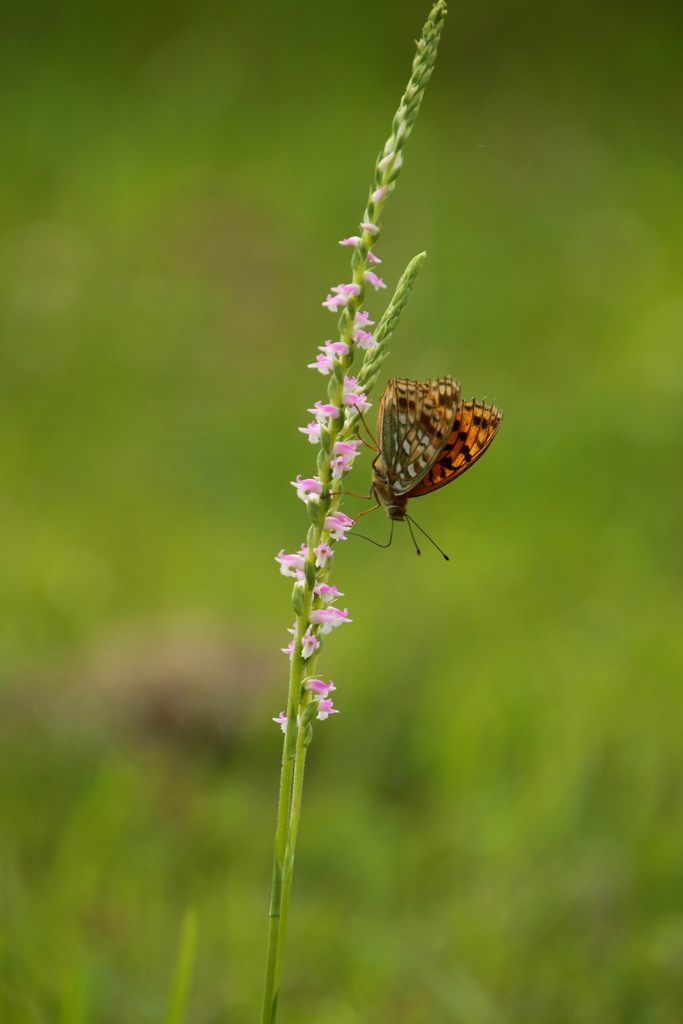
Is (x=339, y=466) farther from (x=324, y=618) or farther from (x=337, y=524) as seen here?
(x=324, y=618)

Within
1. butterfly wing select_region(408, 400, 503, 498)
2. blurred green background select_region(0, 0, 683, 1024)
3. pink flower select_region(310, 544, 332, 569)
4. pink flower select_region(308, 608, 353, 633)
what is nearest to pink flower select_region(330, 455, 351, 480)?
pink flower select_region(310, 544, 332, 569)

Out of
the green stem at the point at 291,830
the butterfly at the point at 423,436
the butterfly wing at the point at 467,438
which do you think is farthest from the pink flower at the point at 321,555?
the butterfly wing at the point at 467,438

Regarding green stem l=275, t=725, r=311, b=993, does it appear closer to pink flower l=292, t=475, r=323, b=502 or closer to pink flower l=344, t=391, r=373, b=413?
pink flower l=292, t=475, r=323, b=502

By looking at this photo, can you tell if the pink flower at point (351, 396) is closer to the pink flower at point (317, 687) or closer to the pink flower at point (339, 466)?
the pink flower at point (339, 466)

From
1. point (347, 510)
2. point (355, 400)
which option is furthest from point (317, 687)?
point (347, 510)

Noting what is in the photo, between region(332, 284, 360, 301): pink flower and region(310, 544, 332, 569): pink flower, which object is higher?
region(332, 284, 360, 301): pink flower

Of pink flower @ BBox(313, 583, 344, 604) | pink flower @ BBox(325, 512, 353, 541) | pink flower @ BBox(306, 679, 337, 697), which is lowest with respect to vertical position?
pink flower @ BBox(306, 679, 337, 697)

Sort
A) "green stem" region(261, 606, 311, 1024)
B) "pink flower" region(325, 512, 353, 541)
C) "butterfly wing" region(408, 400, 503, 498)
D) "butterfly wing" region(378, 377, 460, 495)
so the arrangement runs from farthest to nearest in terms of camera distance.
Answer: "butterfly wing" region(408, 400, 503, 498) → "butterfly wing" region(378, 377, 460, 495) → "pink flower" region(325, 512, 353, 541) → "green stem" region(261, 606, 311, 1024)
